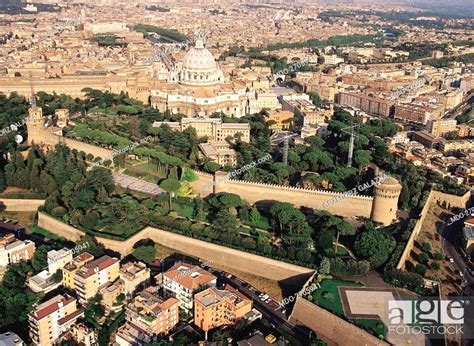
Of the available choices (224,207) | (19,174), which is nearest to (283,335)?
(224,207)

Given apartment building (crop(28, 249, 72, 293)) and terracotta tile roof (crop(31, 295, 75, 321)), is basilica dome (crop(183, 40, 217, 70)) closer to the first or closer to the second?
apartment building (crop(28, 249, 72, 293))

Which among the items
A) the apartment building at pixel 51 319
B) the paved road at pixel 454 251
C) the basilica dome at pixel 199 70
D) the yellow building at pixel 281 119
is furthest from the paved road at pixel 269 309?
the basilica dome at pixel 199 70

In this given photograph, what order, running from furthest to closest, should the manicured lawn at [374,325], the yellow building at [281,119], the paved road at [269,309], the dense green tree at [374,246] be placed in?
the yellow building at [281,119] < the dense green tree at [374,246] < the paved road at [269,309] < the manicured lawn at [374,325]

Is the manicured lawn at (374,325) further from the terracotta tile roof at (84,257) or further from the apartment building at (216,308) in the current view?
the terracotta tile roof at (84,257)

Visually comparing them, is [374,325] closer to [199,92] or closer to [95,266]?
[95,266]

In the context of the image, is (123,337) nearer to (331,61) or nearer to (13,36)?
(331,61)

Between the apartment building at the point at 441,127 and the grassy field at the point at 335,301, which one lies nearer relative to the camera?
the grassy field at the point at 335,301
